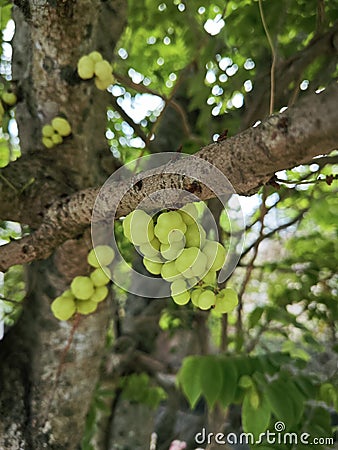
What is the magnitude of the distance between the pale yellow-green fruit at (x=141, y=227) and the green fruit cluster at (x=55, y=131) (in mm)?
442

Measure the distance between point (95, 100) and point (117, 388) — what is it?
103 centimetres

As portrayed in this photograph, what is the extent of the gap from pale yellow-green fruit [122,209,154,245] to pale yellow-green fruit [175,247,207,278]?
0.04 meters

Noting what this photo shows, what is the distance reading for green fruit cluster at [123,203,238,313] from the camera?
0.48 m

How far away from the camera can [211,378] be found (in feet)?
2.45

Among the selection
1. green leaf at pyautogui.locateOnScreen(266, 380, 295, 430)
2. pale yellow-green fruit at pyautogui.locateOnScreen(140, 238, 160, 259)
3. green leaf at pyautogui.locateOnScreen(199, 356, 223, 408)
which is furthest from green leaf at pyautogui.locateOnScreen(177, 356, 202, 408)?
pale yellow-green fruit at pyautogui.locateOnScreen(140, 238, 160, 259)

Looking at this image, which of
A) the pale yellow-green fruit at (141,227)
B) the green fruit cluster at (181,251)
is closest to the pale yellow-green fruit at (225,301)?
the green fruit cluster at (181,251)

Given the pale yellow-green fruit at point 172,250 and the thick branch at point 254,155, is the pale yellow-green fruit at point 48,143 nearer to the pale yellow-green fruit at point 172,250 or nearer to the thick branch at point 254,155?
the thick branch at point 254,155

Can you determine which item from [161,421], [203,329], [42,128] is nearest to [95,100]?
[42,128]

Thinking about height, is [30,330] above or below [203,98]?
below

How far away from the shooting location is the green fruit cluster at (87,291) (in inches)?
27.9

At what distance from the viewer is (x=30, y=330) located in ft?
3.03

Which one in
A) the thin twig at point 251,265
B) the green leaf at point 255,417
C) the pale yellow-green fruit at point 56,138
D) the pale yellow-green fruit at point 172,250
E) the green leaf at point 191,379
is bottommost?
the green leaf at point 255,417

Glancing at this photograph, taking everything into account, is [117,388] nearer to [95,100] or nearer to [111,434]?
[111,434]

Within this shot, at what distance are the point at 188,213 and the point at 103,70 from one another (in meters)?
0.42
